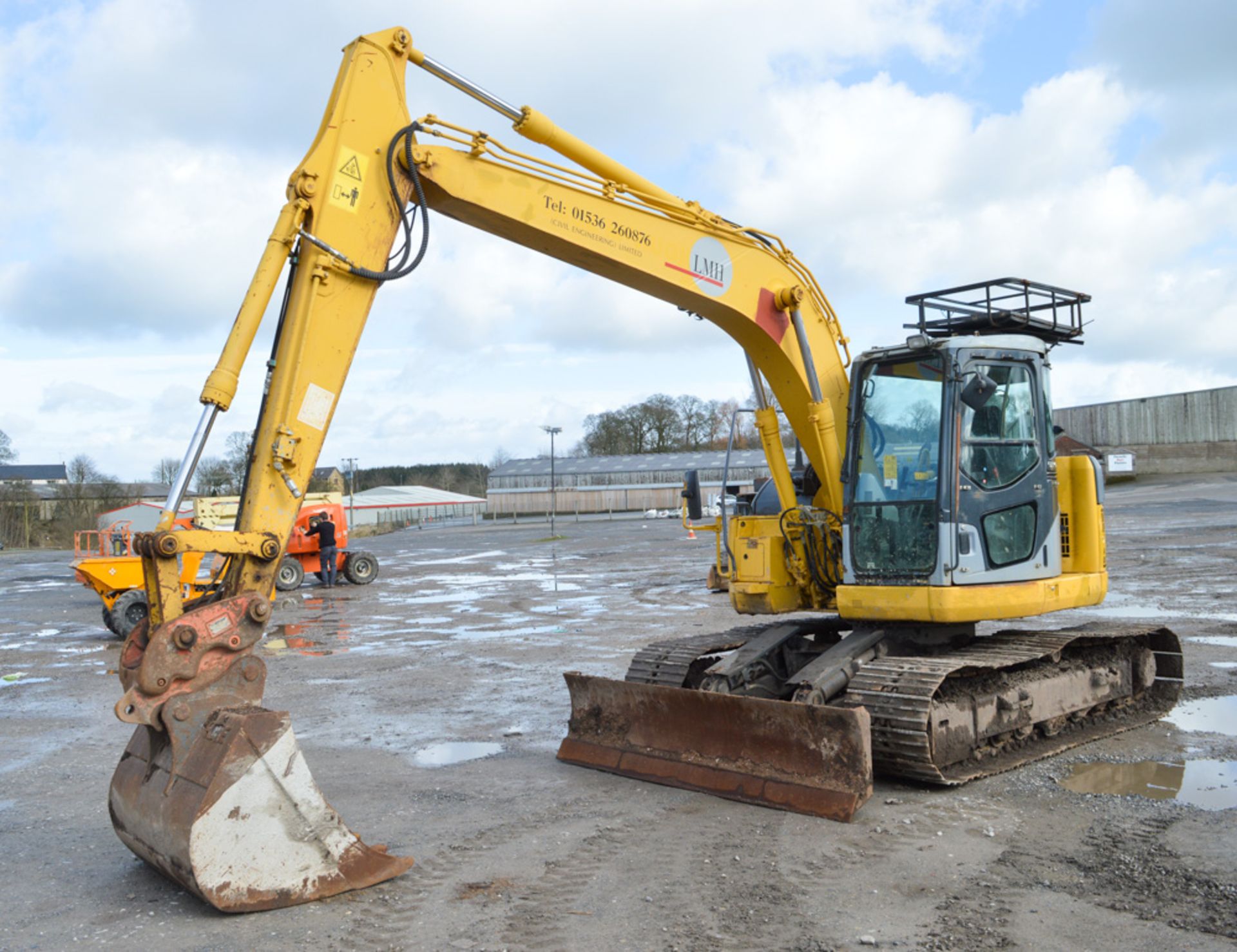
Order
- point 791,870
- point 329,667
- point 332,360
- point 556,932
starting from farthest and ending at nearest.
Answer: point 329,667
point 332,360
point 791,870
point 556,932

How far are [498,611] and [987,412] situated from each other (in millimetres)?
11386

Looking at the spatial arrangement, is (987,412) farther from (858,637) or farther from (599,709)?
(599,709)

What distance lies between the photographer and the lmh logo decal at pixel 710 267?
7062mm

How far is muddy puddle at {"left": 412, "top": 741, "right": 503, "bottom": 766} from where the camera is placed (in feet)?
24.7

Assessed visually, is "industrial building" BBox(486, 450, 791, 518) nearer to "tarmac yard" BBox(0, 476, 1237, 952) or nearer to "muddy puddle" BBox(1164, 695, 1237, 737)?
"tarmac yard" BBox(0, 476, 1237, 952)

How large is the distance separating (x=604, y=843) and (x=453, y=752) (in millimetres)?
2459

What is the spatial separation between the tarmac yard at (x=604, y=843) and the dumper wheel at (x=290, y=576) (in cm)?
958

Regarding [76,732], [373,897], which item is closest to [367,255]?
[373,897]

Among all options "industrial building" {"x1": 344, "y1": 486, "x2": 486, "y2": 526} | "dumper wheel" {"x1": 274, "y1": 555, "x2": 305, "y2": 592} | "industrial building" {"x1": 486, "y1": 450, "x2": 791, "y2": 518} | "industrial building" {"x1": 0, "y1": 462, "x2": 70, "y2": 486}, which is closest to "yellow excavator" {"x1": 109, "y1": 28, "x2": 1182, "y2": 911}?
"dumper wheel" {"x1": 274, "y1": 555, "x2": 305, "y2": 592}

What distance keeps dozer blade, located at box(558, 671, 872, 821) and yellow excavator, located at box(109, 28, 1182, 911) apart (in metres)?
0.02

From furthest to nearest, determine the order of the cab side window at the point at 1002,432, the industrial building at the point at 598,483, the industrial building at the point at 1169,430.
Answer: the industrial building at the point at 598,483 → the industrial building at the point at 1169,430 → the cab side window at the point at 1002,432

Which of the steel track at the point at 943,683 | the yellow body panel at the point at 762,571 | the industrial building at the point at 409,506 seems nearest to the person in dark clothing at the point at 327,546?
the steel track at the point at 943,683

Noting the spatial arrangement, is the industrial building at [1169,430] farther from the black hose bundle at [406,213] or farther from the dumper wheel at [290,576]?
the black hose bundle at [406,213]

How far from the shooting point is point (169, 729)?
4738 millimetres
